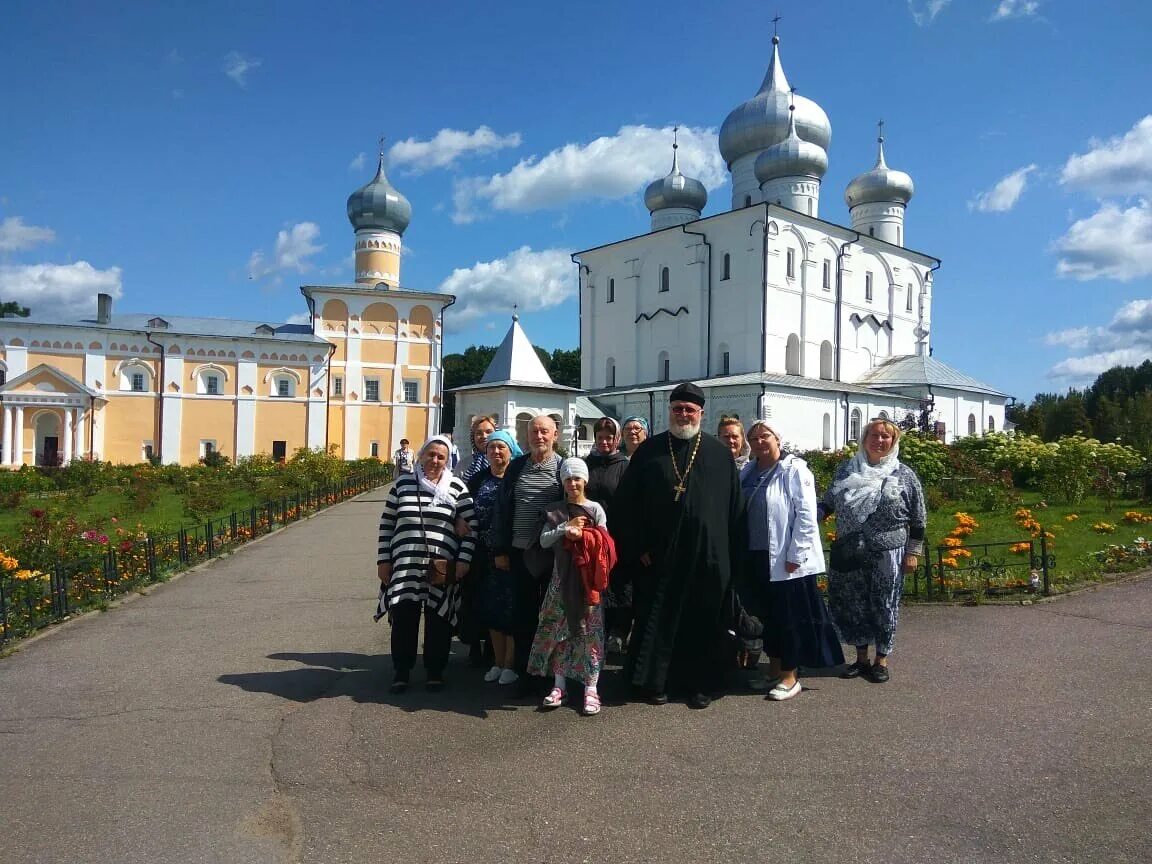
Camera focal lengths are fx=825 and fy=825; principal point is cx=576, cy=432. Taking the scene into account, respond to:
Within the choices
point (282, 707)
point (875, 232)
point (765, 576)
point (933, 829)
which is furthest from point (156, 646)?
point (875, 232)

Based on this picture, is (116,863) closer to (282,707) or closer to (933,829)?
(282,707)

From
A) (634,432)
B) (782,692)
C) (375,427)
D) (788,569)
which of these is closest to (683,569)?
(788,569)

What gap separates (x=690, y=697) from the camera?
4.93 m

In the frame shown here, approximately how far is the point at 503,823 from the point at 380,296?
3792 cm

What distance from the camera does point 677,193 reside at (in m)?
41.8

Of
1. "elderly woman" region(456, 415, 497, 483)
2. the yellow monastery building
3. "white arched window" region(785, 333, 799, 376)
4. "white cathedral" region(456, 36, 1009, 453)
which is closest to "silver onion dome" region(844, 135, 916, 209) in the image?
"white cathedral" region(456, 36, 1009, 453)

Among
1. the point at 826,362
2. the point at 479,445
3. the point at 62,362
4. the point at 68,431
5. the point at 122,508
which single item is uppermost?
the point at 826,362

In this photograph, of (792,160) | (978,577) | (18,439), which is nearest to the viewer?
(978,577)

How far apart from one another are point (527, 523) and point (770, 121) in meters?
38.9

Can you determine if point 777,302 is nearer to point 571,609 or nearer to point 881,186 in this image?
point 881,186

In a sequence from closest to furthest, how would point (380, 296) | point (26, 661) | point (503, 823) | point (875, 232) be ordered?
1. point (503, 823)
2. point (26, 661)
3. point (380, 296)
4. point (875, 232)

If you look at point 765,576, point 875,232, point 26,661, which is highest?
point 875,232

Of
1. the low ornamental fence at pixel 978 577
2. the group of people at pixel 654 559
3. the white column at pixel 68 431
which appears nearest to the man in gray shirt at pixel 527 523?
the group of people at pixel 654 559

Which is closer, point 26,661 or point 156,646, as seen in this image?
point 26,661
